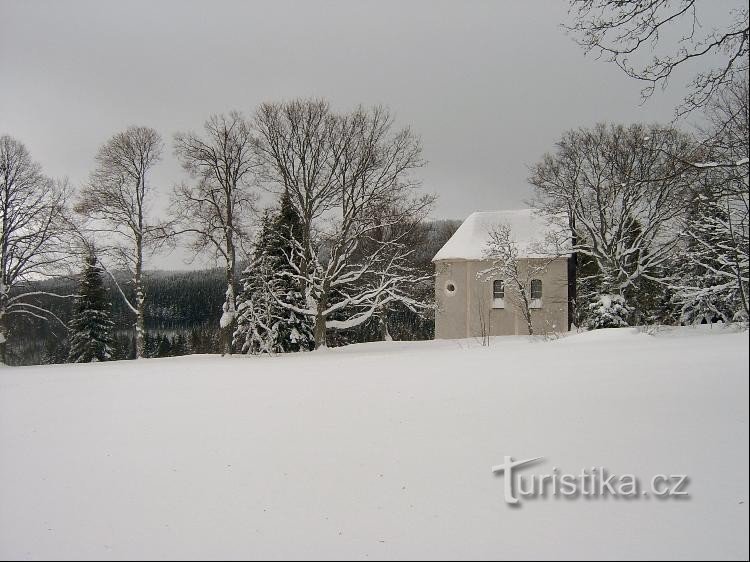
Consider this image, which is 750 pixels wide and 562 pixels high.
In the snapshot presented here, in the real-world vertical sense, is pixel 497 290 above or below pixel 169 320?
above

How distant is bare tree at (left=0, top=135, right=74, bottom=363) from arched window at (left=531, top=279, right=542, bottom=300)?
2202 centimetres

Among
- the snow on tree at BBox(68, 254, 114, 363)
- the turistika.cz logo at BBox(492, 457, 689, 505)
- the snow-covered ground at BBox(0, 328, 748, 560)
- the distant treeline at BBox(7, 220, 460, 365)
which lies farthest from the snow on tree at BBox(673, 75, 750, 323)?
the snow on tree at BBox(68, 254, 114, 363)

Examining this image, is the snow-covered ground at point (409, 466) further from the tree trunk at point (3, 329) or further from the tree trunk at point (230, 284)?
the tree trunk at point (3, 329)

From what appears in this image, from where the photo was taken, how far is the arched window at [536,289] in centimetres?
2667

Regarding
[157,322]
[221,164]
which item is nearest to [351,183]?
[221,164]

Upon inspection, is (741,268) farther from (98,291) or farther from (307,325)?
(98,291)

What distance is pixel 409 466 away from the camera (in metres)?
4.40

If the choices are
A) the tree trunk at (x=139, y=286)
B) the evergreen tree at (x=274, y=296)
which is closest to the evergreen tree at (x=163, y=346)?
the tree trunk at (x=139, y=286)

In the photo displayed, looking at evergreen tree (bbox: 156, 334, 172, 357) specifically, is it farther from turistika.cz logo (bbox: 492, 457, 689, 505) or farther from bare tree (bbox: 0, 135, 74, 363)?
turistika.cz logo (bbox: 492, 457, 689, 505)

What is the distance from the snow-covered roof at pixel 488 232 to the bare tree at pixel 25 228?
1818cm

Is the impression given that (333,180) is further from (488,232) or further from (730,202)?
(730,202)

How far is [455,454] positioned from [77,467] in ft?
12.7

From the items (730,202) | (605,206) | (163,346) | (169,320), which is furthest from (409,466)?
(163,346)

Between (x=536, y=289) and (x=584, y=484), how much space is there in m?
24.5
